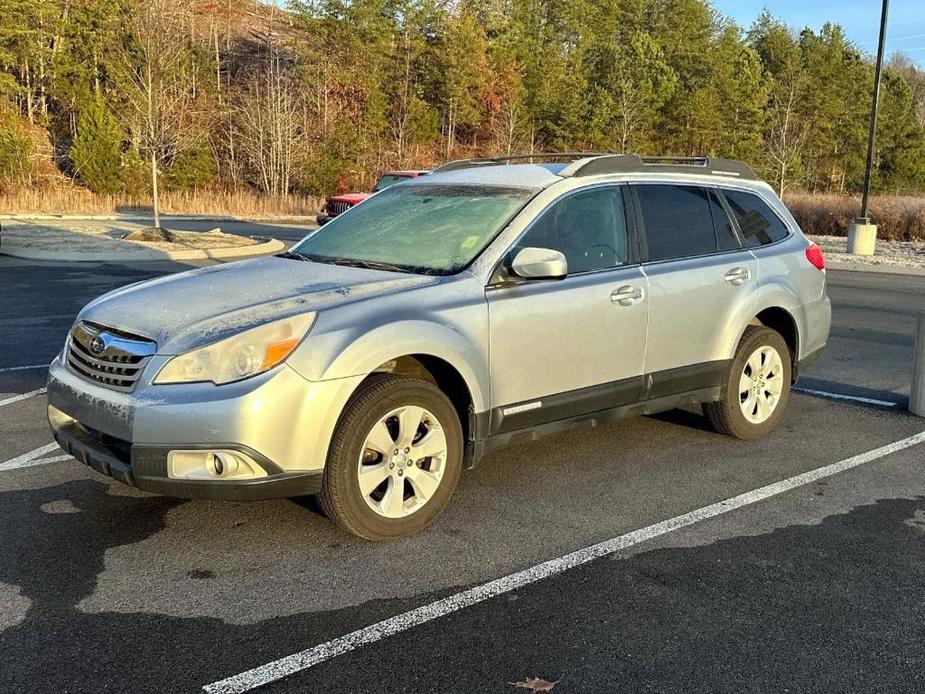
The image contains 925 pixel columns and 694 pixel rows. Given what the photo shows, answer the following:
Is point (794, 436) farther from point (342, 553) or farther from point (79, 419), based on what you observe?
point (79, 419)

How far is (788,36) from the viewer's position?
259 feet

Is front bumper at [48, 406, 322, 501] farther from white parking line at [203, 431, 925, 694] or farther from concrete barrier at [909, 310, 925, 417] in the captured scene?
concrete barrier at [909, 310, 925, 417]

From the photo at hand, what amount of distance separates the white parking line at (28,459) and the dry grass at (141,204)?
2956cm

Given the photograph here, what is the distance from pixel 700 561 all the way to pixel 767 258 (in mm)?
2687

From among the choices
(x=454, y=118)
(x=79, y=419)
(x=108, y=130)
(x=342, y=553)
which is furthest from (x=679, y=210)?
(x=454, y=118)

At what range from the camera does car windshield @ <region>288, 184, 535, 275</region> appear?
474 cm

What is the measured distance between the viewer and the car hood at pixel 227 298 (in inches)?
154

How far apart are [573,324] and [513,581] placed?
157 centimetres

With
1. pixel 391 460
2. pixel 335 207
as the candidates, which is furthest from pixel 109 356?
pixel 335 207

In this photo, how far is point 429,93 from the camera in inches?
2505

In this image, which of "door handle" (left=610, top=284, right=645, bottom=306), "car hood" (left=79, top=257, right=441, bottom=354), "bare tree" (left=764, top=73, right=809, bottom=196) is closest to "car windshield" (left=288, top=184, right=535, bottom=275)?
"car hood" (left=79, top=257, right=441, bottom=354)

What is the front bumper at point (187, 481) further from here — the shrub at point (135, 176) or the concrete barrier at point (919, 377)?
the shrub at point (135, 176)

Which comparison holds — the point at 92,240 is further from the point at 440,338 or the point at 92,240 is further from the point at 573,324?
the point at 440,338

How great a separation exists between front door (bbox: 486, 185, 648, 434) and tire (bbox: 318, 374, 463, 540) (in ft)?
1.24
